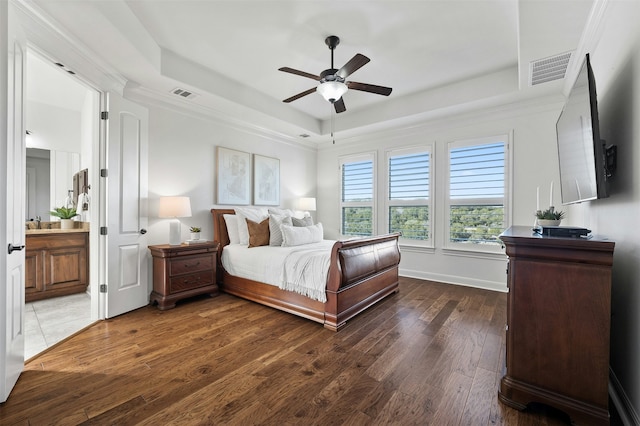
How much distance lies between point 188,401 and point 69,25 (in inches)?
118

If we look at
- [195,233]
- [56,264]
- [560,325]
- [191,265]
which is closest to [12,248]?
[191,265]

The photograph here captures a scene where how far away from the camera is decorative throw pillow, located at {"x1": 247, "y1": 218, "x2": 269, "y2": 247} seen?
12.6 ft

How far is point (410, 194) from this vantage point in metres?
4.96

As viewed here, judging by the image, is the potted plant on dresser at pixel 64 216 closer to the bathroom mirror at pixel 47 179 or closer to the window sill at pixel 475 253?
the bathroom mirror at pixel 47 179

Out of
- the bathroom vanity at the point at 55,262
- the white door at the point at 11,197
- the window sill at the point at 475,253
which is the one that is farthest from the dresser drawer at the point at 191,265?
the window sill at the point at 475,253

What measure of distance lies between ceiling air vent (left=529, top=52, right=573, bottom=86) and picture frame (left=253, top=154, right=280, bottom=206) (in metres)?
3.90

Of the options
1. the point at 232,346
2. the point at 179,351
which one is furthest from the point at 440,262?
the point at 179,351

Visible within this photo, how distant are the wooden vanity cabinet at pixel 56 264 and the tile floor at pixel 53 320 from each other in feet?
0.43

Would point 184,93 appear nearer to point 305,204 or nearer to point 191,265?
point 191,265

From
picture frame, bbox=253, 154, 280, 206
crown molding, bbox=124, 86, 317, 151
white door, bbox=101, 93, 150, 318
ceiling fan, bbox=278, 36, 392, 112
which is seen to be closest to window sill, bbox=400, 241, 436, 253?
picture frame, bbox=253, 154, 280, 206

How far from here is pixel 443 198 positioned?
4590mm

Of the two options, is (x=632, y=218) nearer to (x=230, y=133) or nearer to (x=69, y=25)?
(x=69, y=25)

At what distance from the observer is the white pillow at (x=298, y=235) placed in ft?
12.2

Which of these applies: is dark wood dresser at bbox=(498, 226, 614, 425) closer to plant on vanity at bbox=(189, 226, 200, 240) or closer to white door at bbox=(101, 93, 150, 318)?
plant on vanity at bbox=(189, 226, 200, 240)
